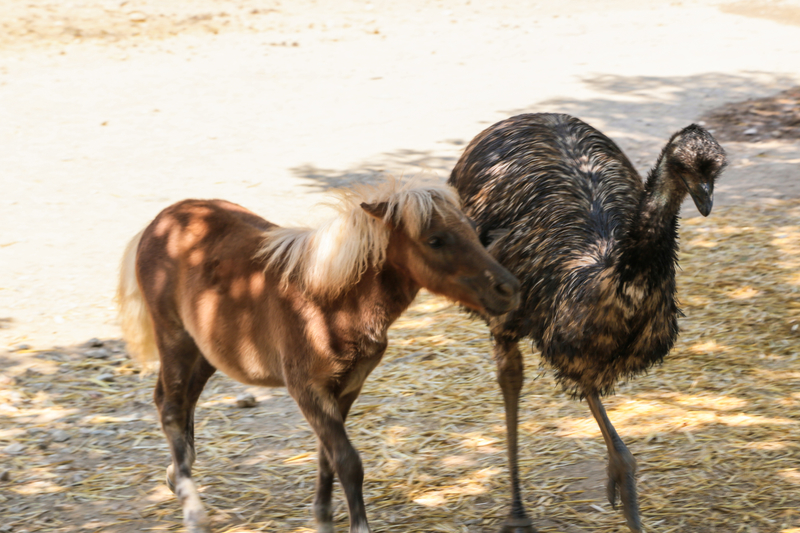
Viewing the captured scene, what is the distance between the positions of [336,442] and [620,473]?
1.22m

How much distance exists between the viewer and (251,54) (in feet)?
42.4

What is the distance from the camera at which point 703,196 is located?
3.08 metres

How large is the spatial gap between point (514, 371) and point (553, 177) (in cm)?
97

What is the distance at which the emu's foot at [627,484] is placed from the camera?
11.3ft

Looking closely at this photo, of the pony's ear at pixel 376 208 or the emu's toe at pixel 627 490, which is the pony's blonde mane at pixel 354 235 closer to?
the pony's ear at pixel 376 208

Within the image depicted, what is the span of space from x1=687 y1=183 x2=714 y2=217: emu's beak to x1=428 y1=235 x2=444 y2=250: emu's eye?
0.95 m

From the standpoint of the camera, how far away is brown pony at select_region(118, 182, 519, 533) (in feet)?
10.3

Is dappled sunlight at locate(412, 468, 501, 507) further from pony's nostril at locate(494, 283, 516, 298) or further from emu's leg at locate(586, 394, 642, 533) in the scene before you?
pony's nostril at locate(494, 283, 516, 298)

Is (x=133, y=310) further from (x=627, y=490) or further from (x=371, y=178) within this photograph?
(x=371, y=178)

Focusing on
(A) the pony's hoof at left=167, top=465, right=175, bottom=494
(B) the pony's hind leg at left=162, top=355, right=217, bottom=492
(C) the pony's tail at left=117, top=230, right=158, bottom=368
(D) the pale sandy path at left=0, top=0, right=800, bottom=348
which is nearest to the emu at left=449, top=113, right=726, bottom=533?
A: (B) the pony's hind leg at left=162, top=355, right=217, bottom=492

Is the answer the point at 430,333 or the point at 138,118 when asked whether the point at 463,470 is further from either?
the point at 138,118

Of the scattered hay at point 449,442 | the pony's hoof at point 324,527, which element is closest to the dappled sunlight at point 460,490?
the scattered hay at point 449,442

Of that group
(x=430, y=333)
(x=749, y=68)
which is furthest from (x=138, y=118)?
(x=749, y=68)

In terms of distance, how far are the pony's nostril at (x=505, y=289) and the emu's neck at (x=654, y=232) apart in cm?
51
